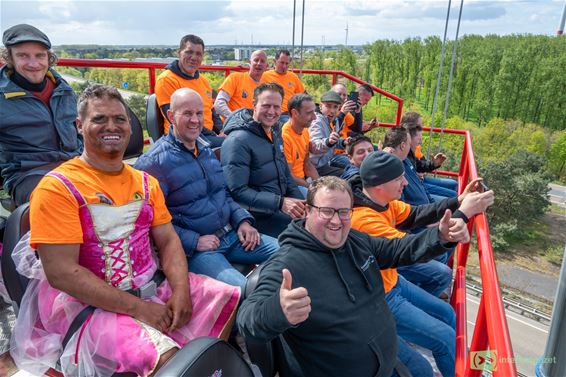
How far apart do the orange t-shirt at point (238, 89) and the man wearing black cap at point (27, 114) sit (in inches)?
90.3

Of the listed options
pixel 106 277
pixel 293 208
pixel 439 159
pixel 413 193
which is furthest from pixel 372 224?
pixel 439 159

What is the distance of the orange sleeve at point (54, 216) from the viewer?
4.79 ft

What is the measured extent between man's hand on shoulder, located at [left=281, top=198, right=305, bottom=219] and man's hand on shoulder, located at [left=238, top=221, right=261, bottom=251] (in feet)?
1.18

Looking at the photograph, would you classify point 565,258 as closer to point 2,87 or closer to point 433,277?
point 433,277

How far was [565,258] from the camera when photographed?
1.44 m

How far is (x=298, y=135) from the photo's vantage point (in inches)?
145

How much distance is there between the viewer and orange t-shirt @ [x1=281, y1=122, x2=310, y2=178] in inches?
141

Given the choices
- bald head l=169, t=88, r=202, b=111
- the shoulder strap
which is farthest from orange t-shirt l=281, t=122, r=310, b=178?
the shoulder strap

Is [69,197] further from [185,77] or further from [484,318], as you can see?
[185,77]

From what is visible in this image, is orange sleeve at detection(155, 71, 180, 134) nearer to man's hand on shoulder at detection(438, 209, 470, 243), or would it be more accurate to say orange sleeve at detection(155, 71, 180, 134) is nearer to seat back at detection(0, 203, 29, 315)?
seat back at detection(0, 203, 29, 315)

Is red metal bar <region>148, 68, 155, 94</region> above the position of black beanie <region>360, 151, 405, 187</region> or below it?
above

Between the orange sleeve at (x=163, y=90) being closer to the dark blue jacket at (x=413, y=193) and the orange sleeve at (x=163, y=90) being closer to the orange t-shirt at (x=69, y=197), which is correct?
the orange t-shirt at (x=69, y=197)

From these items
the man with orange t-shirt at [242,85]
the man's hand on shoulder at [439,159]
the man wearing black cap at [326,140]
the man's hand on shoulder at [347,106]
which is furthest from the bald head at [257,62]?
the man's hand on shoulder at [439,159]

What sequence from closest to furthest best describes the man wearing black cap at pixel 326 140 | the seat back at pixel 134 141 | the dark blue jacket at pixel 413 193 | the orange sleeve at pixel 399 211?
the orange sleeve at pixel 399 211
the seat back at pixel 134 141
the dark blue jacket at pixel 413 193
the man wearing black cap at pixel 326 140
